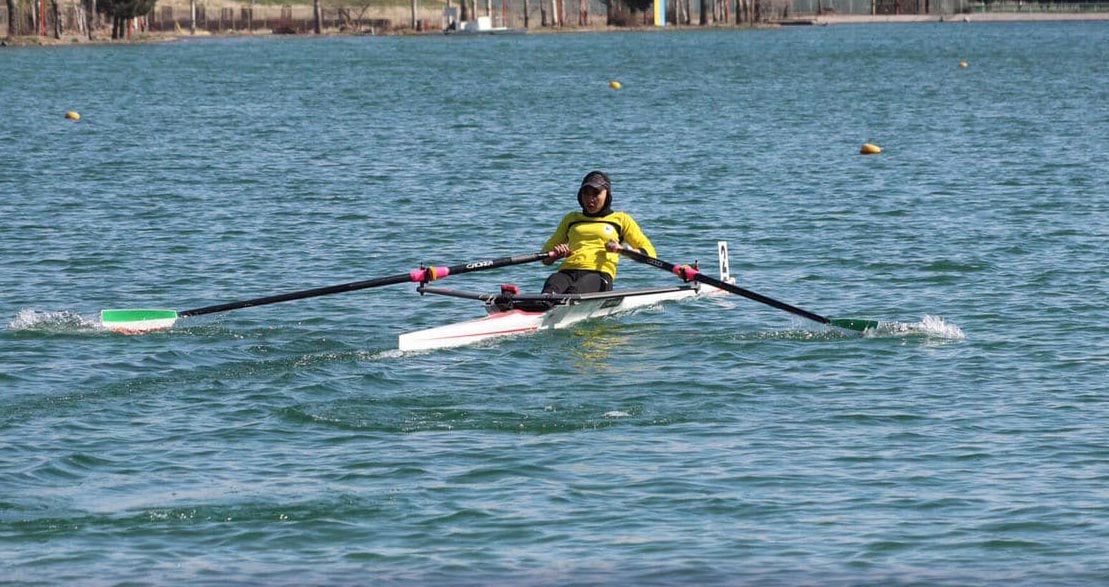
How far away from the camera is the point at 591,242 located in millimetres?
21547

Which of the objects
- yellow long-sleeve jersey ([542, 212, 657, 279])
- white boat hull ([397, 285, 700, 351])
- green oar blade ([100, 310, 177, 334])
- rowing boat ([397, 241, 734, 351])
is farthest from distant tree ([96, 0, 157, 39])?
rowing boat ([397, 241, 734, 351])

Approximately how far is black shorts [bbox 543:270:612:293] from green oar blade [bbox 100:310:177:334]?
14.5 feet

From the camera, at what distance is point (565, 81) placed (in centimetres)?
8775

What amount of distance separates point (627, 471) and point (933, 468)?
102 inches

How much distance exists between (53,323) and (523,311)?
18.5 feet

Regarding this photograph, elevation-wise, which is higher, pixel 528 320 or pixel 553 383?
pixel 528 320

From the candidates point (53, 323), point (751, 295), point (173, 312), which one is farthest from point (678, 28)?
point (173, 312)

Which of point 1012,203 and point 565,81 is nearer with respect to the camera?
point 1012,203

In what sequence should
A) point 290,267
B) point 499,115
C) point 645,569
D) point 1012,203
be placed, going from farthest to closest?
point 499,115
point 1012,203
point 290,267
point 645,569

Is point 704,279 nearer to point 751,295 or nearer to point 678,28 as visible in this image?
point 751,295

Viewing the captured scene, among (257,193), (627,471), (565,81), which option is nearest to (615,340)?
(627,471)

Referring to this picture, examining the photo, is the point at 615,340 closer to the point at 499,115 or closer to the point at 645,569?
the point at 645,569

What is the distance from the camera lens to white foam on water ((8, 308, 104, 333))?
68.5 ft

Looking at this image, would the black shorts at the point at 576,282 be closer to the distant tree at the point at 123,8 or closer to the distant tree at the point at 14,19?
the distant tree at the point at 14,19
